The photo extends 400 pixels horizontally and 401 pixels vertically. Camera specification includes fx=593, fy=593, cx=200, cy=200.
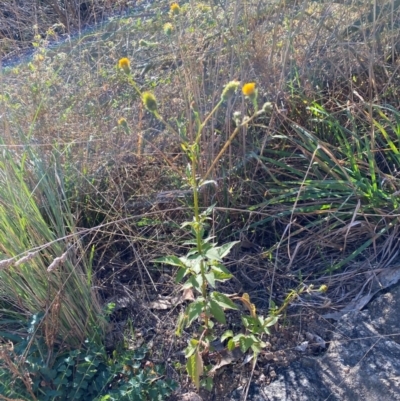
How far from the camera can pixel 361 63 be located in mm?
2771

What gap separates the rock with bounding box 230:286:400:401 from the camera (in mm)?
1930

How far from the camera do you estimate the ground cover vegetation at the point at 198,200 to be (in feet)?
6.86

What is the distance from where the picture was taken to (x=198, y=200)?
2.53 m

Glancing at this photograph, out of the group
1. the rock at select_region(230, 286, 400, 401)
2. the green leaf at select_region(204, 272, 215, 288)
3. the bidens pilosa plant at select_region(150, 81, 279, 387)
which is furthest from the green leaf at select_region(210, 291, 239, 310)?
the rock at select_region(230, 286, 400, 401)

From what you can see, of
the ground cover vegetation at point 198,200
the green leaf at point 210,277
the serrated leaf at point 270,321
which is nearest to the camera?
the green leaf at point 210,277

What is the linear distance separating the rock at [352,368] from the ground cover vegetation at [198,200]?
0.43ft

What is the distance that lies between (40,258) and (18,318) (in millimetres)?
332

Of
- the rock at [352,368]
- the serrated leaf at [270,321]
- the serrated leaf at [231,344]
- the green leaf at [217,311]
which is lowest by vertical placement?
the rock at [352,368]

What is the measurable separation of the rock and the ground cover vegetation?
0.43 ft

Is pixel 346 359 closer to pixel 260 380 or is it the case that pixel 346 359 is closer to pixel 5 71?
pixel 260 380

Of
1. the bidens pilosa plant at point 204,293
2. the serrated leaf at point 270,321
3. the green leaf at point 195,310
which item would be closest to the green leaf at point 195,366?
the bidens pilosa plant at point 204,293

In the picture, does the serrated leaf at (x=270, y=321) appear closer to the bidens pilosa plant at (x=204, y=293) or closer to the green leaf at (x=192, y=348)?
the bidens pilosa plant at (x=204, y=293)

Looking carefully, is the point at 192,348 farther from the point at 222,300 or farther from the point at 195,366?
the point at 222,300

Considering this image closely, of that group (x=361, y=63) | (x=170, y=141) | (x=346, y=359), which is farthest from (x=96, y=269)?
(x=361, y=63)
